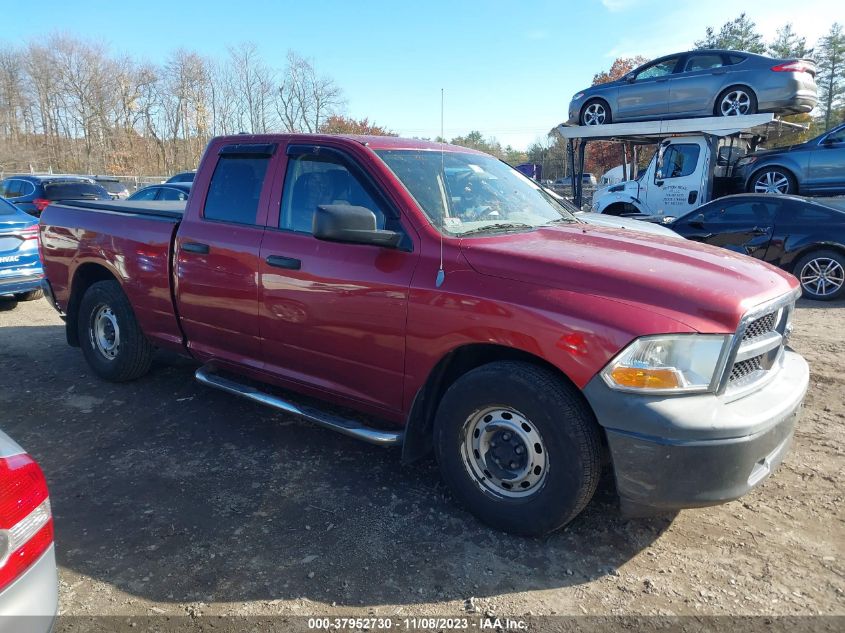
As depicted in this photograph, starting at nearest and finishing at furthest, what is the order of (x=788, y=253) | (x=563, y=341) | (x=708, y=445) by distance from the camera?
(x=708, y=445)
(x=563, y=341)
(x=788, y=253)

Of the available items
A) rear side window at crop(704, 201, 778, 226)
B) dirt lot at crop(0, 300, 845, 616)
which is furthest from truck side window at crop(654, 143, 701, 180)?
dirt lot at crop(0, 300, 845, 616)

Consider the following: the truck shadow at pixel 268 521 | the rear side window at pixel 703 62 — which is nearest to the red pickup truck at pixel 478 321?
the truck shadow at pixel 268 521

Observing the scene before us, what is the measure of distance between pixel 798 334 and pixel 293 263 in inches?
234

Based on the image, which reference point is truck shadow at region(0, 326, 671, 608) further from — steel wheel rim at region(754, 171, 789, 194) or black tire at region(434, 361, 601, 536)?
steel wheel rim at region(754, 171, 789, 194)

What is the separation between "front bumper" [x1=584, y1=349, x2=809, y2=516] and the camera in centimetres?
243

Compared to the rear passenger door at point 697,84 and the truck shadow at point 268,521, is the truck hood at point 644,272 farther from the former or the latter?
the rear passenger door at point 697,84

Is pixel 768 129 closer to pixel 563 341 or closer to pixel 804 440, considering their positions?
pixel 804 440

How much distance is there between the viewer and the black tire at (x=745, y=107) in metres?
10.8

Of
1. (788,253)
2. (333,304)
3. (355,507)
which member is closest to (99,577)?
(355,507)

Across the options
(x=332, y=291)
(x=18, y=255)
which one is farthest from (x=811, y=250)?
(x=18, y=255)

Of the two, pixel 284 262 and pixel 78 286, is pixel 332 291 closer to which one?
pixel 284 262

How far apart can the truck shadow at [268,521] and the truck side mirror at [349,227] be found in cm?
146

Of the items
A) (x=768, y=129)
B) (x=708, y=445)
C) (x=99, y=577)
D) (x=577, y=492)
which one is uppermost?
(x=768, y=129)

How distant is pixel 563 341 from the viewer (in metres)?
2.60
